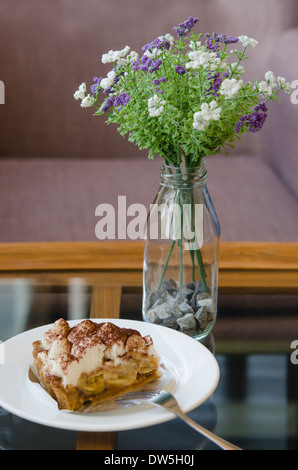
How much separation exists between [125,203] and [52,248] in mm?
574

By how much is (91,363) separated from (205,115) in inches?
12.9

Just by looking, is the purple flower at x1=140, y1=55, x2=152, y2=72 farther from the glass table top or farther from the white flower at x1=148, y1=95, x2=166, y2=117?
the glass table top

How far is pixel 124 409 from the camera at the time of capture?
2.46 ft

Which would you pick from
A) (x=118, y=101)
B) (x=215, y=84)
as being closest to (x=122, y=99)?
(x=118, y=101)

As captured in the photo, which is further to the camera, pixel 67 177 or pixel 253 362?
pixel 67 177

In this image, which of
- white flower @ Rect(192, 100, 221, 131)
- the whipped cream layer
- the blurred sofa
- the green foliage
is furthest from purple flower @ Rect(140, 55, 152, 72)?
the blurred sofa

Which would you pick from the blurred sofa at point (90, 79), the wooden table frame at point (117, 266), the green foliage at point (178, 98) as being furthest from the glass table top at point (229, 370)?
the blurred sofa at point (90, 79)

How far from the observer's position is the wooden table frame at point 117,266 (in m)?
1.15

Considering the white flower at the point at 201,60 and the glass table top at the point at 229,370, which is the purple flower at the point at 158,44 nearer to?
the white flower at the point at 201,60

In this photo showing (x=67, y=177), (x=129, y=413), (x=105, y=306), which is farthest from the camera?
(x=67, y=177)

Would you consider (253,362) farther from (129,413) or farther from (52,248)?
(52,248)

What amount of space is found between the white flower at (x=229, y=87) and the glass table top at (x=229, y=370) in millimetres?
363

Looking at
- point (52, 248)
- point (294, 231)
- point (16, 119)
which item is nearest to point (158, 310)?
point (52, 248)

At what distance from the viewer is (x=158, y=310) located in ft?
3.24
